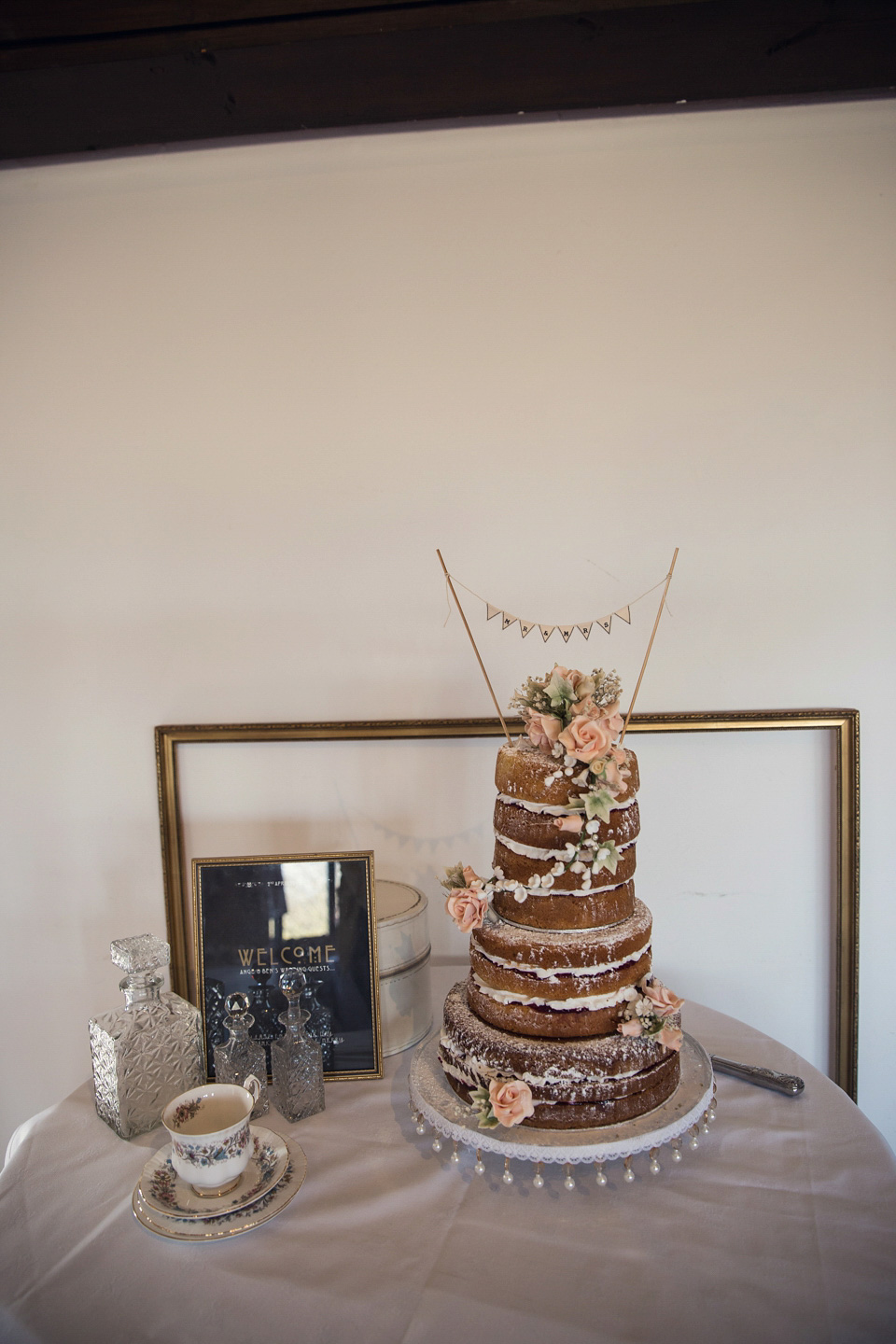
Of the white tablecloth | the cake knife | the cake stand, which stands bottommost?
the white tablecloth

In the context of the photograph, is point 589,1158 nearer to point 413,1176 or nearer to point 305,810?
point 413,1176

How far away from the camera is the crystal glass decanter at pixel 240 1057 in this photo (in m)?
1.22

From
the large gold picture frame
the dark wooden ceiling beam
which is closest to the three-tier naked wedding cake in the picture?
the large gold picture frame

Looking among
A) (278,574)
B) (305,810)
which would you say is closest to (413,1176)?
(305,810)

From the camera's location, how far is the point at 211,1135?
101 centimetres

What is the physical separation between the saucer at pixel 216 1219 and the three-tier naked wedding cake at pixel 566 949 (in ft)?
0.91

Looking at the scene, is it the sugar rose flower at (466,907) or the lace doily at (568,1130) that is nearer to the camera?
the lace doily at (568,1130)

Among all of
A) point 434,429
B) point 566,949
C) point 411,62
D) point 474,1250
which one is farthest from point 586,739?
point 411,62

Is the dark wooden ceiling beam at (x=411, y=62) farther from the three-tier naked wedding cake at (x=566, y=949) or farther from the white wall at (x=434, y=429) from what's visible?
the three-tier naked wedding cake at (x=566, y=949)

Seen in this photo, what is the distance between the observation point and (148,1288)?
918 millimetres

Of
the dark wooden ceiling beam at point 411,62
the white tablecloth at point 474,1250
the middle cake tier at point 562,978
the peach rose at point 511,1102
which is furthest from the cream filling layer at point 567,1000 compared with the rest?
the dark wooden ceiling beam at point 411,62

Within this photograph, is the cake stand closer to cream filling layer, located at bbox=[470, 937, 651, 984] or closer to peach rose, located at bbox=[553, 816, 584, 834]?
cream filling layer, located at bbox=[470, 937, 651, 984]

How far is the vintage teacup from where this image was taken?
1021 mm

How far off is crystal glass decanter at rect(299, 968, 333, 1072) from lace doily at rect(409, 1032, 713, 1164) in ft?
0.57
